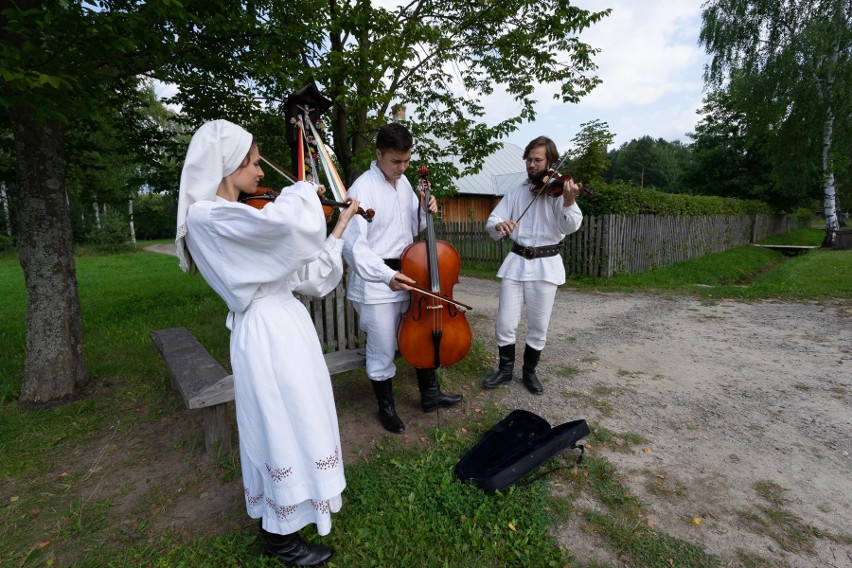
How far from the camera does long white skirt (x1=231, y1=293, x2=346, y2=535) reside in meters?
1.66

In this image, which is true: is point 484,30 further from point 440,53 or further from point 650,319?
point 650,319

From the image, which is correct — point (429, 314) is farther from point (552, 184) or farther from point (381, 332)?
point (552, 184)

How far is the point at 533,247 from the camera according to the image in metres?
3.49

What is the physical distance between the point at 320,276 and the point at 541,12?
5676 millimetres

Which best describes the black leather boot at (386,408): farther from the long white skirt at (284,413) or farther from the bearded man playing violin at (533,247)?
the long white skirt at (284,413)

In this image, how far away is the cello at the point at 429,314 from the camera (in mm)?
2766

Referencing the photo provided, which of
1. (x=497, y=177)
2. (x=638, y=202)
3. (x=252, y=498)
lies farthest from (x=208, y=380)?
(x=497, y=177)

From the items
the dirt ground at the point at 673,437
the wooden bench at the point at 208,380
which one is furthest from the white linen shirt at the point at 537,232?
the wooden bench at the point at 208,380

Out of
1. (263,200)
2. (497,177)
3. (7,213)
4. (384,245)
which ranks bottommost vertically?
(384,245)

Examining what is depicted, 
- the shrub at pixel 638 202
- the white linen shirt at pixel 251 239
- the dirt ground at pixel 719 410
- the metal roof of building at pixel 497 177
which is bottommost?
the dirt ground at pixel 719 410

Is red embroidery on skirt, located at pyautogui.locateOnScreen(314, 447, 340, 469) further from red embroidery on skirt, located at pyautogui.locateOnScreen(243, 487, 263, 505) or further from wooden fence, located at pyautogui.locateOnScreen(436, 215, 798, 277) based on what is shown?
wooden fence, located at pyautogui.locateOnScreen(436, 215, 798, 277)

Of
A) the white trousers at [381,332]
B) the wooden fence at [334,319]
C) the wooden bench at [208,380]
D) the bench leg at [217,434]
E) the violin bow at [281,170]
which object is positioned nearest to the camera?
the violin bow at [281,170]

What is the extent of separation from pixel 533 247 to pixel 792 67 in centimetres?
1901

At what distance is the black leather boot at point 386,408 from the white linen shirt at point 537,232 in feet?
4.43
